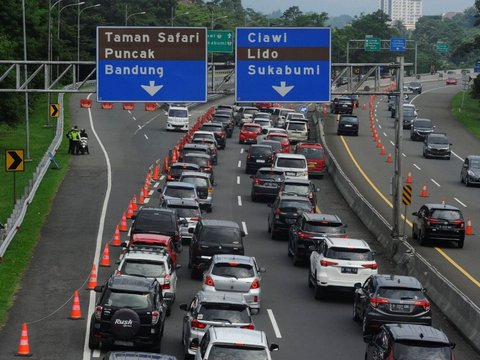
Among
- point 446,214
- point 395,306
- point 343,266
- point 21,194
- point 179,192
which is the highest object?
point 179,192

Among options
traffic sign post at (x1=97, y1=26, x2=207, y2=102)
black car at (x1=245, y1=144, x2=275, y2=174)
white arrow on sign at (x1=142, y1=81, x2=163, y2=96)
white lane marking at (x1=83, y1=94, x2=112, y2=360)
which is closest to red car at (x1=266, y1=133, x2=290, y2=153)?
black car at (x1=245, y1=144, x2=275, y2=174)

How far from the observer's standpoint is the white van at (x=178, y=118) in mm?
82000

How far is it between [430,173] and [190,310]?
4278cm

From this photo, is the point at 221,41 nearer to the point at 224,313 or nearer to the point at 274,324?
the point at 274,324

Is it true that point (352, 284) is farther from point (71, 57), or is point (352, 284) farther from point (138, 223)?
point (71, 57)

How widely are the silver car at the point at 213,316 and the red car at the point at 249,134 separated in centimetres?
5111

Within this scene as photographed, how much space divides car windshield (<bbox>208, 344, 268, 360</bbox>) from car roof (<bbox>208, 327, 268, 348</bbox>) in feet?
0.28

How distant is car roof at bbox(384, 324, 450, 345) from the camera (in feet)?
73.4

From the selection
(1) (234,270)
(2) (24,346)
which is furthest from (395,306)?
(2) (24,346)

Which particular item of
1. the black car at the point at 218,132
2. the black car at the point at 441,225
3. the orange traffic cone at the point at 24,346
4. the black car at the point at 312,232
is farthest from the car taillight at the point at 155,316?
the black car at the point at 218,132

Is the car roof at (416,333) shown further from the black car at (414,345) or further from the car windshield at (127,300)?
the car windshield at (127,300)

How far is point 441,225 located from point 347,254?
11514 mm

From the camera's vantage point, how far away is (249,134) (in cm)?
7700

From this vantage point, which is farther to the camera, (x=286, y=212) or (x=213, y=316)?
(x=286, y=212)
